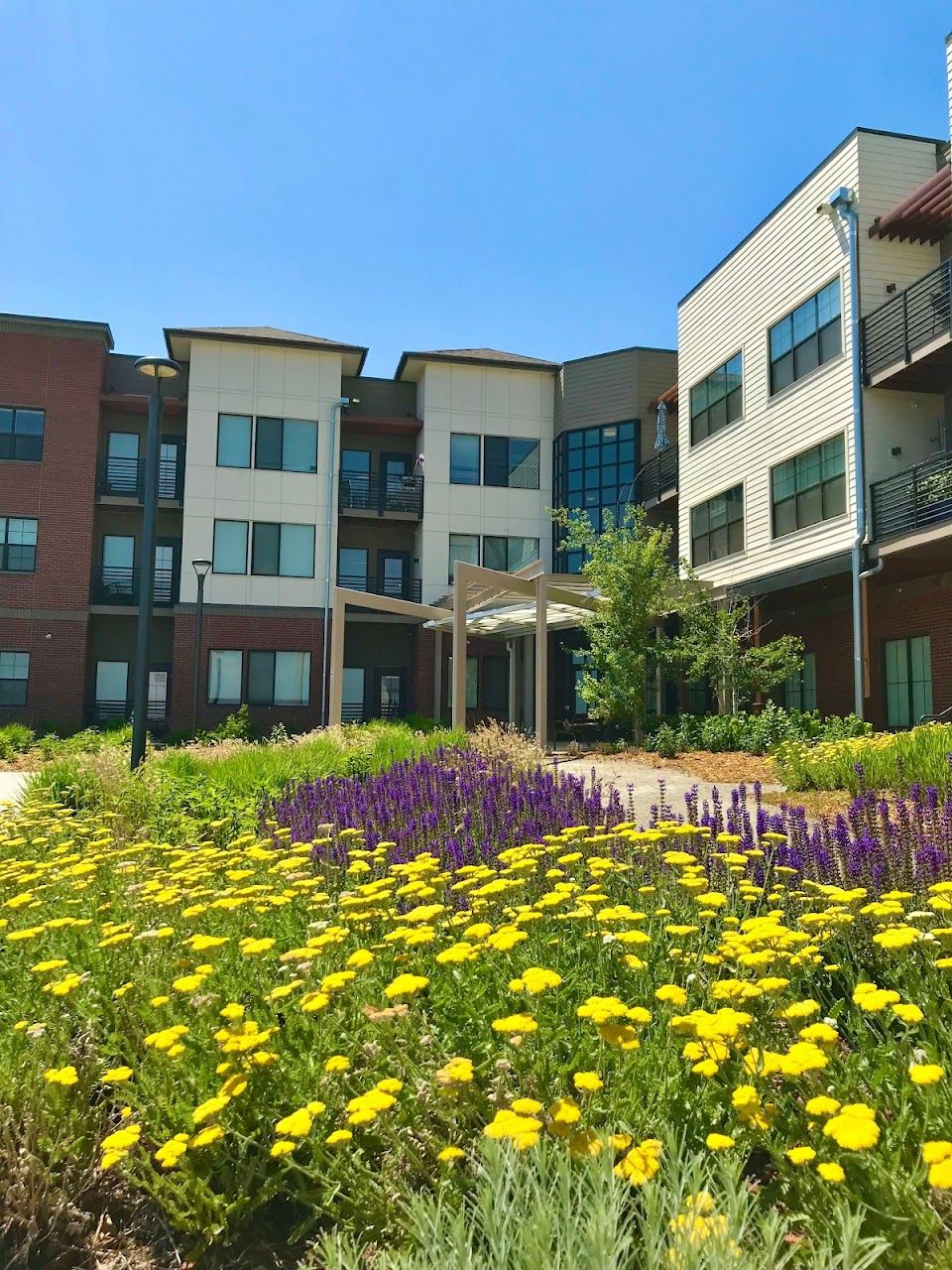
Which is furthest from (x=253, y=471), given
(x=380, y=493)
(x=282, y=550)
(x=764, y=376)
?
(x=764, y=376)

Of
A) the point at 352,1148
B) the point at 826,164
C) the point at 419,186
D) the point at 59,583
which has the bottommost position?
the point at 352,1148

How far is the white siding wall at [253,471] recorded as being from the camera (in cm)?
2933

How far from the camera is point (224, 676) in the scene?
1142 inches

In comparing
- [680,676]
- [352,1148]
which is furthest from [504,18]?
[680,676]

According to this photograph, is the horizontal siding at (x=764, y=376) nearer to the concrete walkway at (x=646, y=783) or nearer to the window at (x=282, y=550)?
the concrete walkway at (x=646, y=783)

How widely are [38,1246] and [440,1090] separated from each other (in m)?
1.39

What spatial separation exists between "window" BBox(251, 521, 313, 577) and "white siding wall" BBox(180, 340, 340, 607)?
8.4 inches

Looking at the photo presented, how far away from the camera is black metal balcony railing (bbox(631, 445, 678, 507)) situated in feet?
84.5

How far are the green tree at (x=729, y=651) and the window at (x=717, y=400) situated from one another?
4720 millimetres

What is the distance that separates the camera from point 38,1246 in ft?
8.89

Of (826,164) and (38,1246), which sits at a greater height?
(826,164)

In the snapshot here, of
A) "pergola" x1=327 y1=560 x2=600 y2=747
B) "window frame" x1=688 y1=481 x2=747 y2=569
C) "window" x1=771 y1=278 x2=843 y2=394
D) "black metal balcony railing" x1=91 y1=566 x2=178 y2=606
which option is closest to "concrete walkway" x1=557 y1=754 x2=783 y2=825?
"pergola" x1=327 y1=560 x2=600 y2=747

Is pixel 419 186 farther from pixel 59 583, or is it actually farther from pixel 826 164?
pixel 59 583

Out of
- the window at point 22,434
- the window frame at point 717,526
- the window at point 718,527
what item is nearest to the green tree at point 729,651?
the window frame at point 717,526
